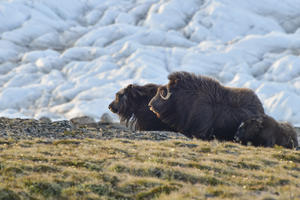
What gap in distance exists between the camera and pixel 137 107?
1730cm

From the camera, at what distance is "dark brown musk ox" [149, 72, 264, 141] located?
13516mm

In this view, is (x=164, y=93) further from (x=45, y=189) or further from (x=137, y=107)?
(x=45, y=189)

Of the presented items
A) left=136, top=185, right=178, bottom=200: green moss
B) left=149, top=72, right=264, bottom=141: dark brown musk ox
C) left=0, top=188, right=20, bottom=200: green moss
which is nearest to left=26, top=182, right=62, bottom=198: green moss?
left=0, top=188, right=20, bottom=200: green moss

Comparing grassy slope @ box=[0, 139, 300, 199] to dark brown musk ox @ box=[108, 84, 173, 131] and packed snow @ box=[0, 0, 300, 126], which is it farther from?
packed snow @ box=[0, 0, 300, 126]

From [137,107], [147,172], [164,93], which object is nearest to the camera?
[147,172]

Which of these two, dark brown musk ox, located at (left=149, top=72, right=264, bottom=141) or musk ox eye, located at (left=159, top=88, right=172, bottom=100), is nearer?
dark brown musk ox, located at (left=149, top=72, right=264, bottom=141)

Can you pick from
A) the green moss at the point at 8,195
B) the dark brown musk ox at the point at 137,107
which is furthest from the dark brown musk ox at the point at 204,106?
the green moss at the point at 8,195

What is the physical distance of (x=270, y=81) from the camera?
7281 cm

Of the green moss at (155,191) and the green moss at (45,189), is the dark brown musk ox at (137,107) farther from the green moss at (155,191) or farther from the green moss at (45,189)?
the green moss at (45,189)

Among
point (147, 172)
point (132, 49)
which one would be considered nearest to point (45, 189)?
point (147, 172)

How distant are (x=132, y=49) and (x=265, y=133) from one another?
75329 millimetres

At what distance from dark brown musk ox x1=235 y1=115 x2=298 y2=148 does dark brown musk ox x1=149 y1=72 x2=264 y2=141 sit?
34 centimetres

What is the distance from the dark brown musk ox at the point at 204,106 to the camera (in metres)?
13.5

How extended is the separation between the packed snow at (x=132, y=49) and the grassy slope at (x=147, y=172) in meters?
50.6
